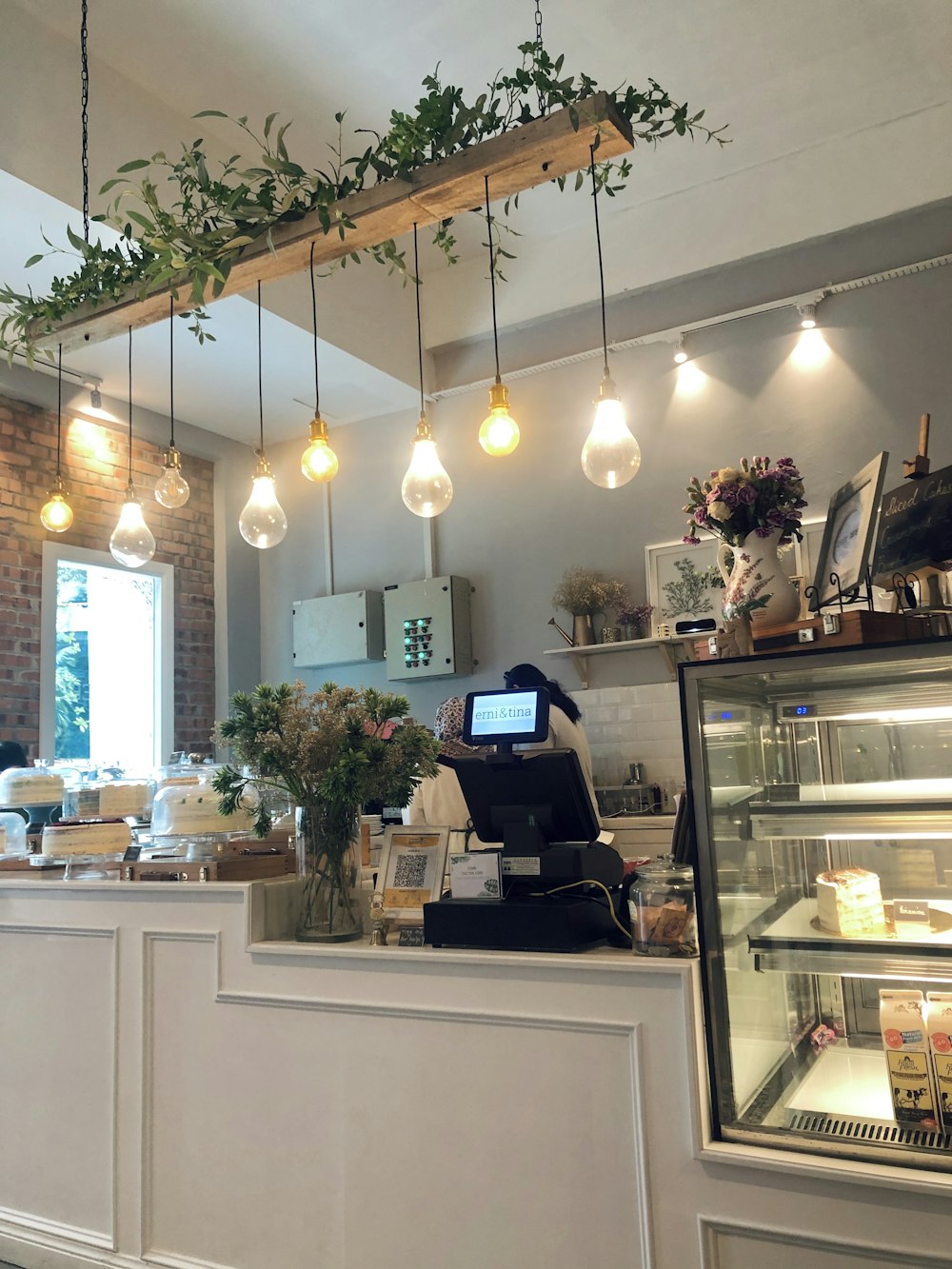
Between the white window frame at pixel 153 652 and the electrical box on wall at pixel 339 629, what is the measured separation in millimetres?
850

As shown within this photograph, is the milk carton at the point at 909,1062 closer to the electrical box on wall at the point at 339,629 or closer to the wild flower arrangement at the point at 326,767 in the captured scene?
the wild flower arrangement at the point at 326,767

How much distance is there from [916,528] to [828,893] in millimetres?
723

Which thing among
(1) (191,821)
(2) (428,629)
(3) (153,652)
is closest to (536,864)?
(1) (191,821)

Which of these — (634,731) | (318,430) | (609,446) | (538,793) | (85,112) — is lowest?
(538,793)

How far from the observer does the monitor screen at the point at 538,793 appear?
6.86 feet

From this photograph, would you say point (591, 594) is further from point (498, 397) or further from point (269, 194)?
point (269, 194)

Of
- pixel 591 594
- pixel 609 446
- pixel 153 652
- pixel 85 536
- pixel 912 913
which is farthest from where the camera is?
pixel 153 652

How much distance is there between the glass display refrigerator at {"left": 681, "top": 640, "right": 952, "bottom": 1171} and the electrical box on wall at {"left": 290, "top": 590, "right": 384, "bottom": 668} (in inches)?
184

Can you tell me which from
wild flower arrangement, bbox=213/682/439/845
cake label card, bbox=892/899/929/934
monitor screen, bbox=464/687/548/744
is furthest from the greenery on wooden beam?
cake label card, bbox=892/899/929/934

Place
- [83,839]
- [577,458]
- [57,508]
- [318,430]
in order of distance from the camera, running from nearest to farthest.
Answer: [83,839]
[318,430]
[57,508]
[577,458]

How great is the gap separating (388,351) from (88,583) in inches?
93.1

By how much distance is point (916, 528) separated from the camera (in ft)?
6.19

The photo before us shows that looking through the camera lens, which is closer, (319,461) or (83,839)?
(83,839)

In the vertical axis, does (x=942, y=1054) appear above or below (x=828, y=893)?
below
